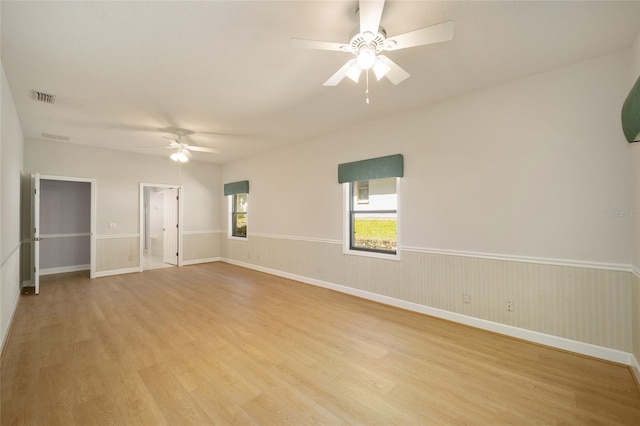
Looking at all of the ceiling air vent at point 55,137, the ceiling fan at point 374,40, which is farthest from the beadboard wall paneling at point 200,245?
the ceiling fan at point 374,40

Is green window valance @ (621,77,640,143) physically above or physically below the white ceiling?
below

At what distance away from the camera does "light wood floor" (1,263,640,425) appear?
72.0 inches

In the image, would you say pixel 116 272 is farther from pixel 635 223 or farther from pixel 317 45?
pixel 635 223

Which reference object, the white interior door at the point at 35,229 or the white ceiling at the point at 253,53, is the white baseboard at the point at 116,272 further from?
the white ceiling at the point at 253,53

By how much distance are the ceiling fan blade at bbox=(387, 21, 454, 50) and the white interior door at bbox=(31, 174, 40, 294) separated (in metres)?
6.30

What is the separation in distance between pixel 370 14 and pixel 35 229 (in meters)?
6.24

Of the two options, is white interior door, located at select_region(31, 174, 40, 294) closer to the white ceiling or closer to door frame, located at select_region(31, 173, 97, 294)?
door frame, located at select_region(31, 173, 97, 294)

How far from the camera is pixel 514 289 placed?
2.93 meters

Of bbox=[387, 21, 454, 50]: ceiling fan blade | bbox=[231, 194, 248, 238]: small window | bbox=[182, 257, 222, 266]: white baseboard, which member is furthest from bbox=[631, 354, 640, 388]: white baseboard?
bbox=[182, 257, 222, 266]: white baseboard

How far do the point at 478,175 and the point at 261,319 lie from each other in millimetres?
3249

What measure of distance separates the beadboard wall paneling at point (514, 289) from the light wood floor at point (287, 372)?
0.26 metres

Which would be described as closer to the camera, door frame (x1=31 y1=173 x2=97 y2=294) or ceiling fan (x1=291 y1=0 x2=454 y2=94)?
ceiling fan (x1=291 y1=0 x2=454 y2=94)

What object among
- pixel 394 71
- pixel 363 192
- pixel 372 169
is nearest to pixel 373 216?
pixel 363 192

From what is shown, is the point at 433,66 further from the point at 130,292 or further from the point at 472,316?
the point at 130,292
